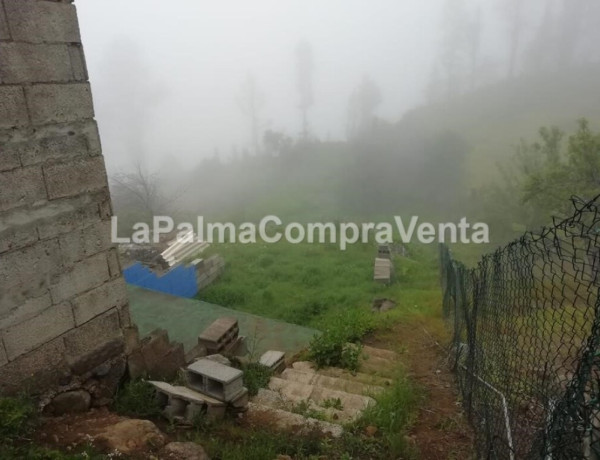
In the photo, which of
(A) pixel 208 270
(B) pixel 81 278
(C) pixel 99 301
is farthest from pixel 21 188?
(A) pixel 208 270

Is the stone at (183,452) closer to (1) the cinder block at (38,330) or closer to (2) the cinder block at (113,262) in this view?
(1) the cinder block at (38,330)

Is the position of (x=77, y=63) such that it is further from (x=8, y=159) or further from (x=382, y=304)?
(x=382, y=304)

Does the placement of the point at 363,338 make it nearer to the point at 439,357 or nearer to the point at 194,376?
the point at 439,357

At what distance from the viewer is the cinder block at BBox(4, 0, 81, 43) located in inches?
113

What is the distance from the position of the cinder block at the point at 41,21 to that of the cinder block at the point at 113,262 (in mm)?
1508

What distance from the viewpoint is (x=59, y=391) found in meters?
3.35

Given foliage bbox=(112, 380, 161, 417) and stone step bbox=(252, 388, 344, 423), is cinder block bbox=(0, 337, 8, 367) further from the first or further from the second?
stone step bbox=(252, 388, 344, 423)

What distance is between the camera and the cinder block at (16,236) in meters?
2.93

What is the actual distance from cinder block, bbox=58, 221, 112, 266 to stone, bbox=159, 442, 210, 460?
5.40ft

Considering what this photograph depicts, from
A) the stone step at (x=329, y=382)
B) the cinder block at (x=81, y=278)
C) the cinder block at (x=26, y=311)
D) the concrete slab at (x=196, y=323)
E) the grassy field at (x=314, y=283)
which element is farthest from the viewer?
the grassy field at (x=314, y=283)

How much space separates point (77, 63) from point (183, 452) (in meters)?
3.05

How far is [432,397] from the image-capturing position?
15.2 feet

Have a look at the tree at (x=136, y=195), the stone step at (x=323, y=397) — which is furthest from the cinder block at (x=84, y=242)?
the tree at (x=136, y=195)

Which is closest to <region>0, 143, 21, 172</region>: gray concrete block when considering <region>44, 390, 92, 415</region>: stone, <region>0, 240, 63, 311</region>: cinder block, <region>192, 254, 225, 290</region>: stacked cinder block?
<region>0, 240, 63, 311</region>: cinder block
